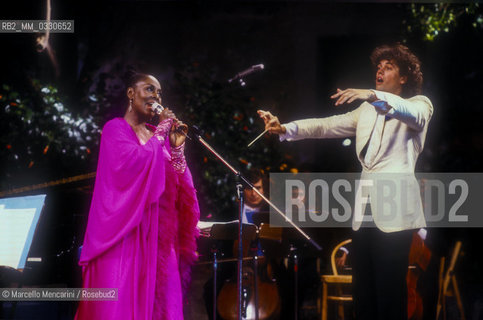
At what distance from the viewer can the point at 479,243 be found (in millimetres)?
6328

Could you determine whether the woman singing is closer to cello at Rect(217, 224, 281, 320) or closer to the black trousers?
the black trousers

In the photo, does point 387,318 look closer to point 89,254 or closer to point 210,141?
point 89,254

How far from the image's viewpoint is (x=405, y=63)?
129 inches

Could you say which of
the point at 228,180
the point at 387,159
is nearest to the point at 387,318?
the point at 387,159

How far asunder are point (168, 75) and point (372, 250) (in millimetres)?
3798

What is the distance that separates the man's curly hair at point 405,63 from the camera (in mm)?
3266

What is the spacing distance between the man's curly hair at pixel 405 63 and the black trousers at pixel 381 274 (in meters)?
0.94

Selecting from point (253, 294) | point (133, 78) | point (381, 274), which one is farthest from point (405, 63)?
point (253, 294)

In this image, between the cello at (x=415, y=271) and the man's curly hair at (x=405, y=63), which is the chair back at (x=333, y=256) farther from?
the man's curly hair at (x=405, y=63)

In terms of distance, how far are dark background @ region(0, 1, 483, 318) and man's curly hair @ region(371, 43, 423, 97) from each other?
1875mm

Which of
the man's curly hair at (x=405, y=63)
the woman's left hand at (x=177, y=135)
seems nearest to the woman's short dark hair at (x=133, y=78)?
the woman's left hand at (x=177, y=135)

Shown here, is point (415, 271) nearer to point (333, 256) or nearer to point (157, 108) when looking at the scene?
point (333, 256)

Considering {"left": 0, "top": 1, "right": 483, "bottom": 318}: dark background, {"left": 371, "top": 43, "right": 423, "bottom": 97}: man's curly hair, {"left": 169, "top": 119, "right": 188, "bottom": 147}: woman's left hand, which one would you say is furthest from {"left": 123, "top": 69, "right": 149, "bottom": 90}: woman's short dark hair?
{"left": 0, "top": 1, "right": 483, "bottom": 318}: dark background

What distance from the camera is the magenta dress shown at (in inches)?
111
